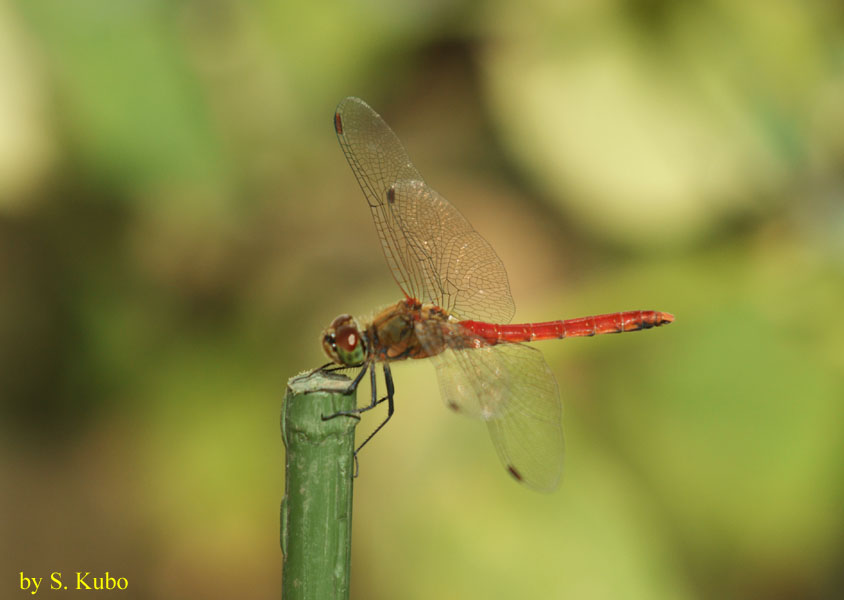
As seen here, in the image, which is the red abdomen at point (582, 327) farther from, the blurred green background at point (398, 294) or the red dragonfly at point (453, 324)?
the blurred green background at point (398, 294)

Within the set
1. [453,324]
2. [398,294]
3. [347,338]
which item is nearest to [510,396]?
[453,324]

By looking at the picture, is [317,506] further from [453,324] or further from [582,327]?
[582,327]

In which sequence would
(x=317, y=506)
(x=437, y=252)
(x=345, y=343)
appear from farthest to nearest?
(x=437, y=252) < (x=345, y=343) < (x=317, y=506)

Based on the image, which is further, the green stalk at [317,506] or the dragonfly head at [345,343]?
the dragonfly head at [345,343]

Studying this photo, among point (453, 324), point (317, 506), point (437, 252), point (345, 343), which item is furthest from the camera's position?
point (437, 252)

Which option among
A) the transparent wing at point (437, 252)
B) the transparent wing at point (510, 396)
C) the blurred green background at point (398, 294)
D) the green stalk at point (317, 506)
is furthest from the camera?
the blurred green background at point (398, 294)

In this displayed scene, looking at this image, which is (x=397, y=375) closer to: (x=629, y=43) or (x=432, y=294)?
(x=432, y=294)

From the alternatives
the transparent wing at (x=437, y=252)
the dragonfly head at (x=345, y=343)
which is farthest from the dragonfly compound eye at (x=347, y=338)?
the transparent wing at (x=437, y=252)

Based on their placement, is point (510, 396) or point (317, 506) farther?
point (510, 396)
